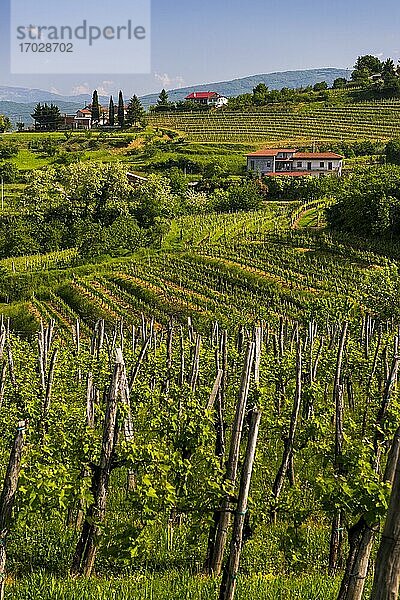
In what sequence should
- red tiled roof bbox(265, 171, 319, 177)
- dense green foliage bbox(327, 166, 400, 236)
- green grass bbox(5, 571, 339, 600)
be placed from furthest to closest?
red tiled roof bbox(265, 171, 319, 177) < dense green foliage bbox(327, 166, 400, 236) < green grass bbox(5, 571, 339, 600)

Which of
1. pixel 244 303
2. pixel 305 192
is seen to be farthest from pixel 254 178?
pixel 244 303

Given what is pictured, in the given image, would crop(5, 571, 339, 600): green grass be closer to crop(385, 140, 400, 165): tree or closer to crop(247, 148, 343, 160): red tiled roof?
crop(385, 140, 400, 165): tree

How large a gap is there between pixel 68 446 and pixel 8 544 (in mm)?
1358

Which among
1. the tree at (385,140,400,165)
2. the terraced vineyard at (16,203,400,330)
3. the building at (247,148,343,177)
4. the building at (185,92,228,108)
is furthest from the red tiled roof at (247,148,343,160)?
the building at (185,92,228,108)

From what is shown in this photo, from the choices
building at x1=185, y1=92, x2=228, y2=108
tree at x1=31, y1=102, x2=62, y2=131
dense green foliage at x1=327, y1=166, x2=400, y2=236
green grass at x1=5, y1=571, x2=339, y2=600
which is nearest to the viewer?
green grass at x1=5, y1=571, x2=339, y2=600

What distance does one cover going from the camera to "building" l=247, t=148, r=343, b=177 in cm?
7044

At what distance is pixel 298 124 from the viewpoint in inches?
3735

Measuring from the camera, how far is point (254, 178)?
68.1 m

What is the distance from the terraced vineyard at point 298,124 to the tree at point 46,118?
17266 millimetres

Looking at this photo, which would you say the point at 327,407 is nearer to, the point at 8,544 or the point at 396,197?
the point at 8,544

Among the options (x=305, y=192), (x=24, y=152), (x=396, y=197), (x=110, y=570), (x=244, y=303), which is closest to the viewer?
(x=110, y=570)

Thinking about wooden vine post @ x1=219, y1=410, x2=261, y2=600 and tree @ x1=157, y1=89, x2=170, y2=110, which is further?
tree @ x1=157, y1=89, x2=170, y2=110

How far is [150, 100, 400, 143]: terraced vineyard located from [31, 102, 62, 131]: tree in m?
17.3

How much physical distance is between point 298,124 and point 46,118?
43.2 metres
